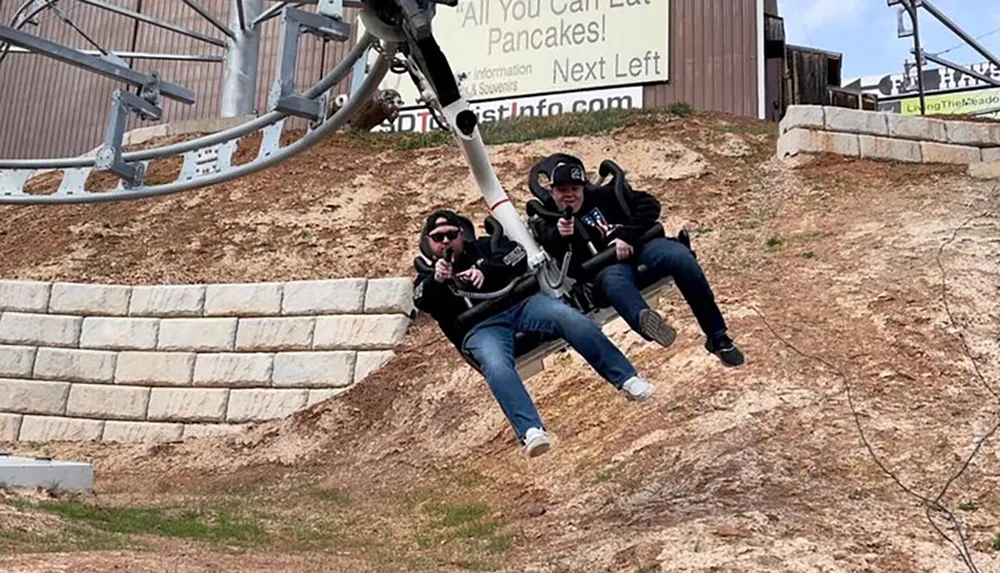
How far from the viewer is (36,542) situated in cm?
527

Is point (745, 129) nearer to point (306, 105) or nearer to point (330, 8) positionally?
point (306, 105)

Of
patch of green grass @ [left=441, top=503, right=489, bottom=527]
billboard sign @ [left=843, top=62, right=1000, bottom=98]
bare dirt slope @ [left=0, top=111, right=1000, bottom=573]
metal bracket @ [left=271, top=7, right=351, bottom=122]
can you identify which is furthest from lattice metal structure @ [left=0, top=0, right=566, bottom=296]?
billboard sign @ [left=843, top=62, right=1000, bottom=98]

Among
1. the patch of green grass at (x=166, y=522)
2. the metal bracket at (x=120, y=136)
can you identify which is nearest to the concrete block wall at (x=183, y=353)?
the patch of green grass at (x=166, y=522)

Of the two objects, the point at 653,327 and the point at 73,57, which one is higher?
the point at 73,57

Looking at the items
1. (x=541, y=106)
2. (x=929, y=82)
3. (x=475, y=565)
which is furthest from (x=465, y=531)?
(x=929, y=82)

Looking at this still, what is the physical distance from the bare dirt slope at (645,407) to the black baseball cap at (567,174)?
6.36ft

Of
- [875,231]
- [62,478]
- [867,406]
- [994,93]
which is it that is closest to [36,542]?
[62,478]

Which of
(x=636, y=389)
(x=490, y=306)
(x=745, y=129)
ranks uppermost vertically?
(x=745, y=129)

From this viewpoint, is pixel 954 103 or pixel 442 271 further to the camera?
pixel 954 103

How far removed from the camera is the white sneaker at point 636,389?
5.36m

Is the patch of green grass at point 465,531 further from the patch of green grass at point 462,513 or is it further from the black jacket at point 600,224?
the black jacket at point 600,224

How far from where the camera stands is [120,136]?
7113 millimetres

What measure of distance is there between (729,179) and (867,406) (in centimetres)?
587

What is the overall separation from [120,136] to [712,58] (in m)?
11.5
